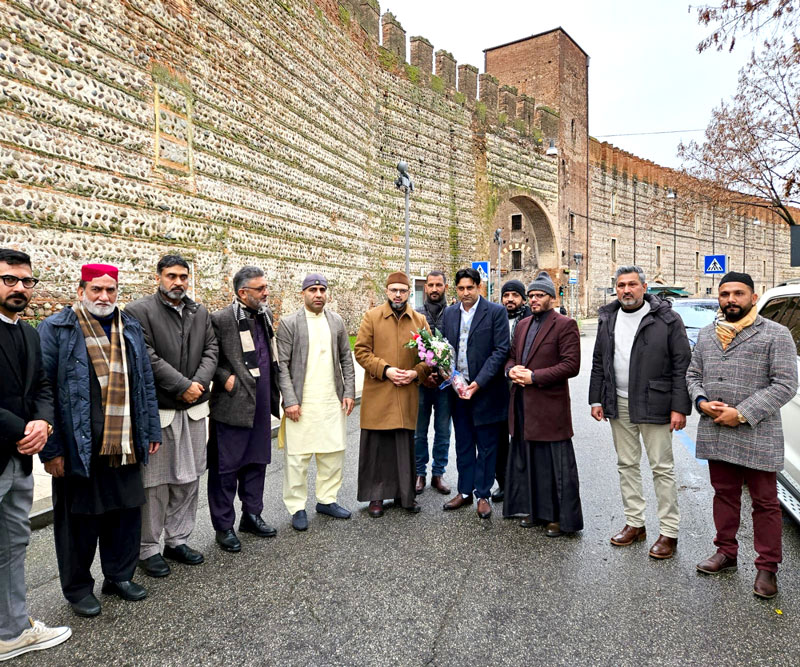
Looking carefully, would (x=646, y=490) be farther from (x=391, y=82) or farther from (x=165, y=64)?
(x=391, y=82)

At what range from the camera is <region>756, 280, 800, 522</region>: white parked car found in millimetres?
4078

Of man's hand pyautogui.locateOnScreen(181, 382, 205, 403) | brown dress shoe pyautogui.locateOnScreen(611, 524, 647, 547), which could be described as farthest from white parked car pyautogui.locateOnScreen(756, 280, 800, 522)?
man's hand pyautogui.locateOnScreen(181, 382, 205, 403)

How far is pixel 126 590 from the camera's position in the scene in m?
3.26

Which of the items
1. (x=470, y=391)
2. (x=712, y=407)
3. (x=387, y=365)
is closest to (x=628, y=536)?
(x=712, y=407)

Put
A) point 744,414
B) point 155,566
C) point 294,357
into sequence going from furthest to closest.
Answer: point 294,357
point 155,566
point 744,414

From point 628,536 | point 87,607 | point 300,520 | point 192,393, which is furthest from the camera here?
point 300,520

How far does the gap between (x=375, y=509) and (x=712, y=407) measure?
2592 mm

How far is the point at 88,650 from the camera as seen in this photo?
2752mm

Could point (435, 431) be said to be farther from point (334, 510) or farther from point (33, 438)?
point (33, 438)

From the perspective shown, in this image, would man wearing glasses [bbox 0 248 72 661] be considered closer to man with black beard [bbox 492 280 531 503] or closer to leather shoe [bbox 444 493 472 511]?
leather shoe [bbox 444 493 472 511]

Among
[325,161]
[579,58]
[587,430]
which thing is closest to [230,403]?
[587,430]

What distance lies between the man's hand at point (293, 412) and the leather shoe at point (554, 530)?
2.12 m

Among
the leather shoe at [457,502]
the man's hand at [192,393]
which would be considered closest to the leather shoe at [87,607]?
the man's hand at [192,393]

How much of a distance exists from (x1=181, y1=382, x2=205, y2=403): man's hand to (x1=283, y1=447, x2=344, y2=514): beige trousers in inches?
42.5
